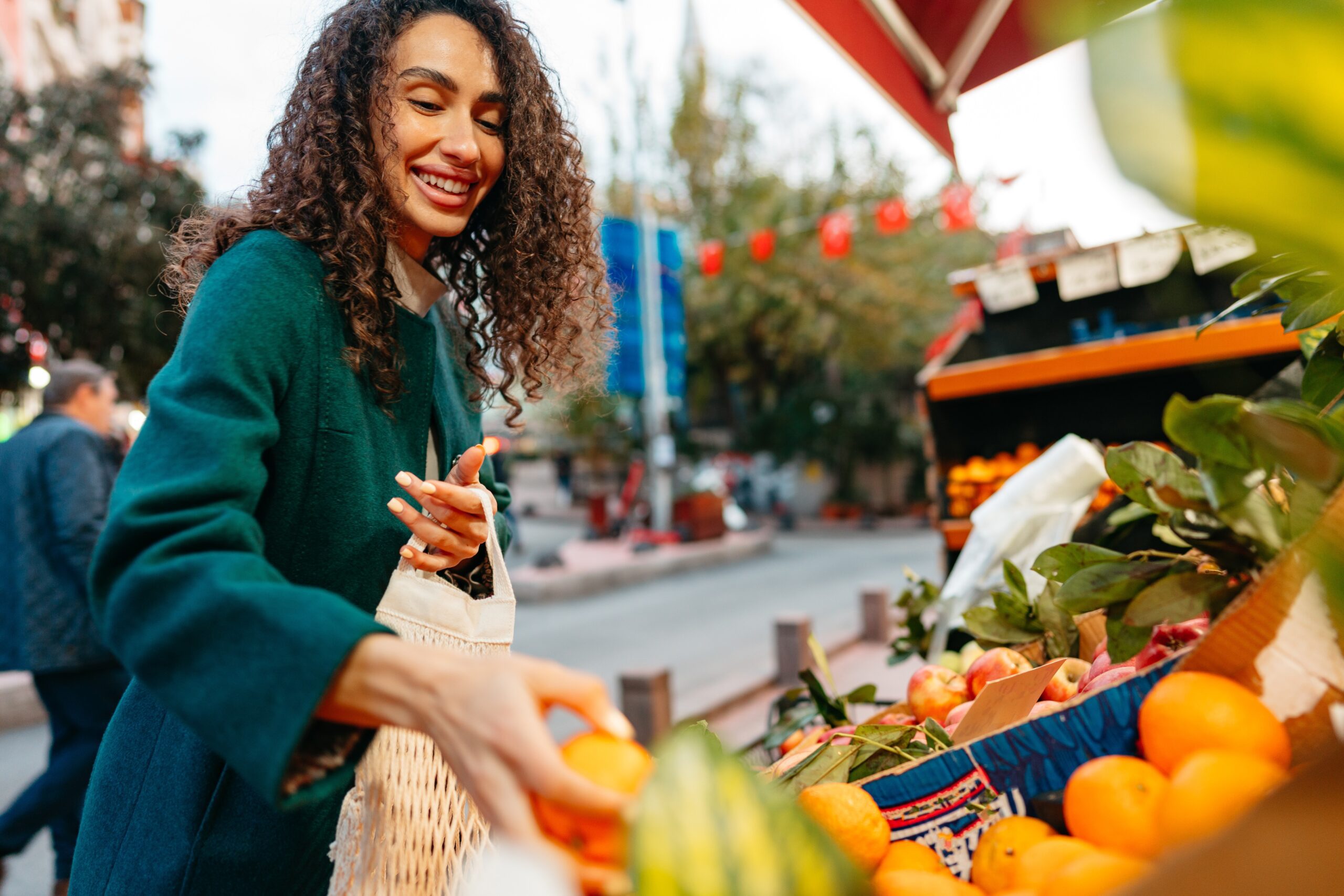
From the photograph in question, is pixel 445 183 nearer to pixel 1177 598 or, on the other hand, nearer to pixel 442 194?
pixel 442 194

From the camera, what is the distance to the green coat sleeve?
651 millimetres

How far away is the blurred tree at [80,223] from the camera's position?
8.96 metres

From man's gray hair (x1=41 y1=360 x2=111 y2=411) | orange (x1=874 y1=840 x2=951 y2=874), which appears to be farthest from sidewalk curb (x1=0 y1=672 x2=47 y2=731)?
orange (x1=874 y1=840 x2=951 y2=874)

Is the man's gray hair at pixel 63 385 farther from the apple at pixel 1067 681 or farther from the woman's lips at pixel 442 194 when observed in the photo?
the apple at pixel 1067 681

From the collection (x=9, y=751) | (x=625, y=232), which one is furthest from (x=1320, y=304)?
(x=625, y=232)

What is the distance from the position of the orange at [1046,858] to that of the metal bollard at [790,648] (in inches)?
174

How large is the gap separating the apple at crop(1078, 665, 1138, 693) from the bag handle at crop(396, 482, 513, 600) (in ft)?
2.40

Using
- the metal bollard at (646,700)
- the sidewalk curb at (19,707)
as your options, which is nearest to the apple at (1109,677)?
the metal bollard at (646,700)

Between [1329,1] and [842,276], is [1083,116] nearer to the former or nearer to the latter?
[1329,1]

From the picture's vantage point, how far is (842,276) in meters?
17.9

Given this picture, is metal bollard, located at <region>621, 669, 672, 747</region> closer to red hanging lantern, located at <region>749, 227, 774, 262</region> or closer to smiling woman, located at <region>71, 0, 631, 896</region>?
smiling woman, located at <region>71, 0, 631, 896</region>

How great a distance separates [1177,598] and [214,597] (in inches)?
37.0

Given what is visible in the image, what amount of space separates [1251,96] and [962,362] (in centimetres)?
407

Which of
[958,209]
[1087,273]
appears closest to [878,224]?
[958,209]
